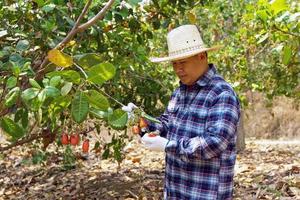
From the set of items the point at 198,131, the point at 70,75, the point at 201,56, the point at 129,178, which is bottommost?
the point at 129,178

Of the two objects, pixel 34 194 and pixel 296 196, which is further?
pixel 34 194

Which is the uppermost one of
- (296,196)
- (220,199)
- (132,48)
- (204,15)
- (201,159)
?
(204,15)

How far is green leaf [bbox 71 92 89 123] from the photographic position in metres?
1.82

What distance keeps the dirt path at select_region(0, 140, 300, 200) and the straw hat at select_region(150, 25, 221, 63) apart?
92.7 inches

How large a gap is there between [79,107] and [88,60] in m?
0.41

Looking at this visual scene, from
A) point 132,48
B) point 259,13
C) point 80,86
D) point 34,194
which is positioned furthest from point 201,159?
point 34,194

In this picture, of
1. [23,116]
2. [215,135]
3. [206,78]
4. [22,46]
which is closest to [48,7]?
[22,46]

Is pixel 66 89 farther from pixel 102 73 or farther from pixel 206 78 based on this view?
pixel 206 78

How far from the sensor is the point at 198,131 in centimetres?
232

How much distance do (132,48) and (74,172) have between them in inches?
122

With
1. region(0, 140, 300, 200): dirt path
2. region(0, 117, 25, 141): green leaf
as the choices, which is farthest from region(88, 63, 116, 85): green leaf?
region(0, 140, 300, 200): dirt path

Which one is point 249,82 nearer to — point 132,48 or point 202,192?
point 132,48

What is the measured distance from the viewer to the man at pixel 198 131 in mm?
2211

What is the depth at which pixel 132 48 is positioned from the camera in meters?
4.08
